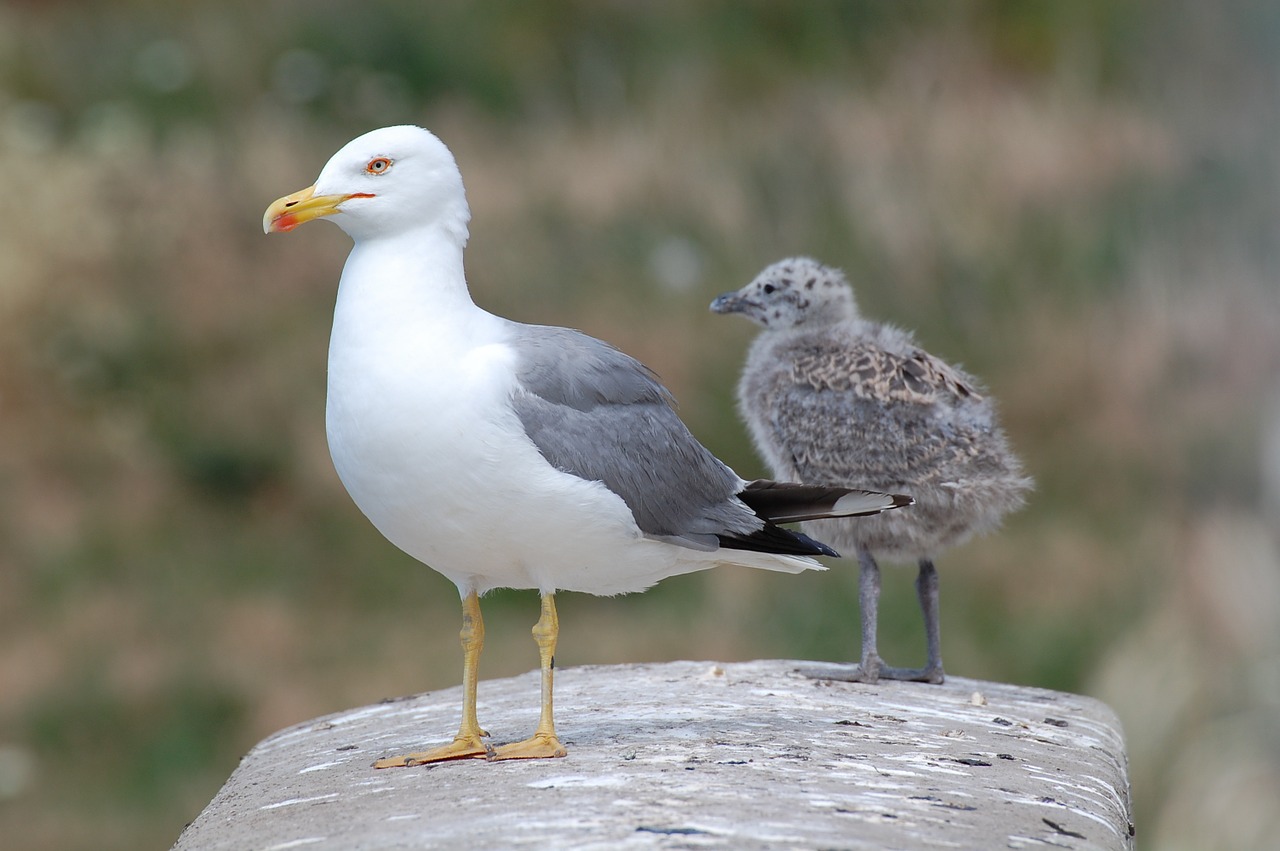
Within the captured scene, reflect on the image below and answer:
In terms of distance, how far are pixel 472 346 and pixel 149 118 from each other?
8.83 metres

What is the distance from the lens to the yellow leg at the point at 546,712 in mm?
4332

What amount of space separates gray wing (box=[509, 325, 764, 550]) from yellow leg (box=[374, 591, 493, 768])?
1.77 feet

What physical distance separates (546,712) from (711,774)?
517 mm

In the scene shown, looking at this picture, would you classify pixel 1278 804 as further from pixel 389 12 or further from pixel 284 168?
pixel 389 12

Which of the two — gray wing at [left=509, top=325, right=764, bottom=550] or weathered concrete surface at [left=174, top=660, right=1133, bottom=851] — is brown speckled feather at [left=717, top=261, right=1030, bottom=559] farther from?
gray wing at [left=509, top=325, right=764, bottom=550]

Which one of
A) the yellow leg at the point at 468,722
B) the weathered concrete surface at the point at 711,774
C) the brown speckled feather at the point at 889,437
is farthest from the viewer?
the brown speckled feather at the point at 889,437

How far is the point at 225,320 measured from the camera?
35.6ft

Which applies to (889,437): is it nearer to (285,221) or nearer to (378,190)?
(378,190)

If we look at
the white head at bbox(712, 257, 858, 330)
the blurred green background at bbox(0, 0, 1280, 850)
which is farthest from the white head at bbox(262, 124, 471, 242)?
the blurred green background at bbox(0, 0, 1280, 850)

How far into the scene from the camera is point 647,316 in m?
10.4

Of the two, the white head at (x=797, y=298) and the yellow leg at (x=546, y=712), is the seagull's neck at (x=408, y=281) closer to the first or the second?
the yellow leg at (x=546, y=712)

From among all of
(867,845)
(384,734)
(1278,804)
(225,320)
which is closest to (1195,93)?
(1278,804)

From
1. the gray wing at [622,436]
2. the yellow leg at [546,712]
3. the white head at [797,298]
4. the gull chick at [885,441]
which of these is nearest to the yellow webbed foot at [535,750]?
the yellow leg at [546,712]

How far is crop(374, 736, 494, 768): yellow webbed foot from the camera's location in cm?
439
